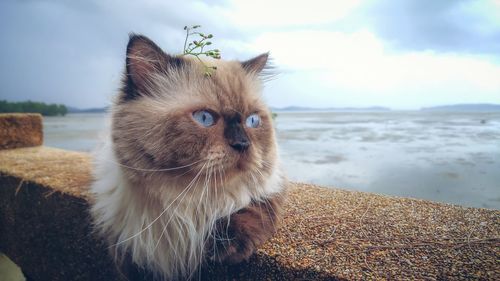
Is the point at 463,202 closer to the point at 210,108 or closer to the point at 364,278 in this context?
the point at 364,278

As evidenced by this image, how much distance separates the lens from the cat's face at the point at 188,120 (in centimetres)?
98

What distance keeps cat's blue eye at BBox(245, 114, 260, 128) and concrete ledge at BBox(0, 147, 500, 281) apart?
42 centimetres

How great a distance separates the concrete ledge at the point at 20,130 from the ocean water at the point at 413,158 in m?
0.97

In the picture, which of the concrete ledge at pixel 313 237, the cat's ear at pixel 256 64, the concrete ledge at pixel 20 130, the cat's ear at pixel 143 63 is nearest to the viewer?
the concrete ledge at pixel 313 237

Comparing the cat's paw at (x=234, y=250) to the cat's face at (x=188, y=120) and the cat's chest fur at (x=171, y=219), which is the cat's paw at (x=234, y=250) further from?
the cat's face at (x=188, y=120)

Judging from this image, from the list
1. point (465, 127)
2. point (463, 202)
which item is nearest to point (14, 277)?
point (463, 202)

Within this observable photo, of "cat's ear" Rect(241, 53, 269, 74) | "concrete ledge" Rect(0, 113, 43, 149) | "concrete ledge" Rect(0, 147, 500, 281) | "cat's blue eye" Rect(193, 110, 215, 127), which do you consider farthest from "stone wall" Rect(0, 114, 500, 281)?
"concrete ledge" Rect(0, 113, 43, 149)

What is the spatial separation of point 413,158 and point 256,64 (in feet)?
4.24

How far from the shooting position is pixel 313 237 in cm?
116

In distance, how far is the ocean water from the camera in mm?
1565

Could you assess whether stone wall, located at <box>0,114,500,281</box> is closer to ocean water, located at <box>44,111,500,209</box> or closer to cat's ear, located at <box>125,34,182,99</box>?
ocean water, located at <box>44,111,500,209</box>

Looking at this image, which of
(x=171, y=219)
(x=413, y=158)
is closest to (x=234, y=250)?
(x=171, y=219)

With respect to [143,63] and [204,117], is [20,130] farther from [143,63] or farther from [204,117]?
[204,117]

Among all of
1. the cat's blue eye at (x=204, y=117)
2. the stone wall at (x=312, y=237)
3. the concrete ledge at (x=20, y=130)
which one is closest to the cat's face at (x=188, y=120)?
the cat's blue eye at (x=204, y=117)
